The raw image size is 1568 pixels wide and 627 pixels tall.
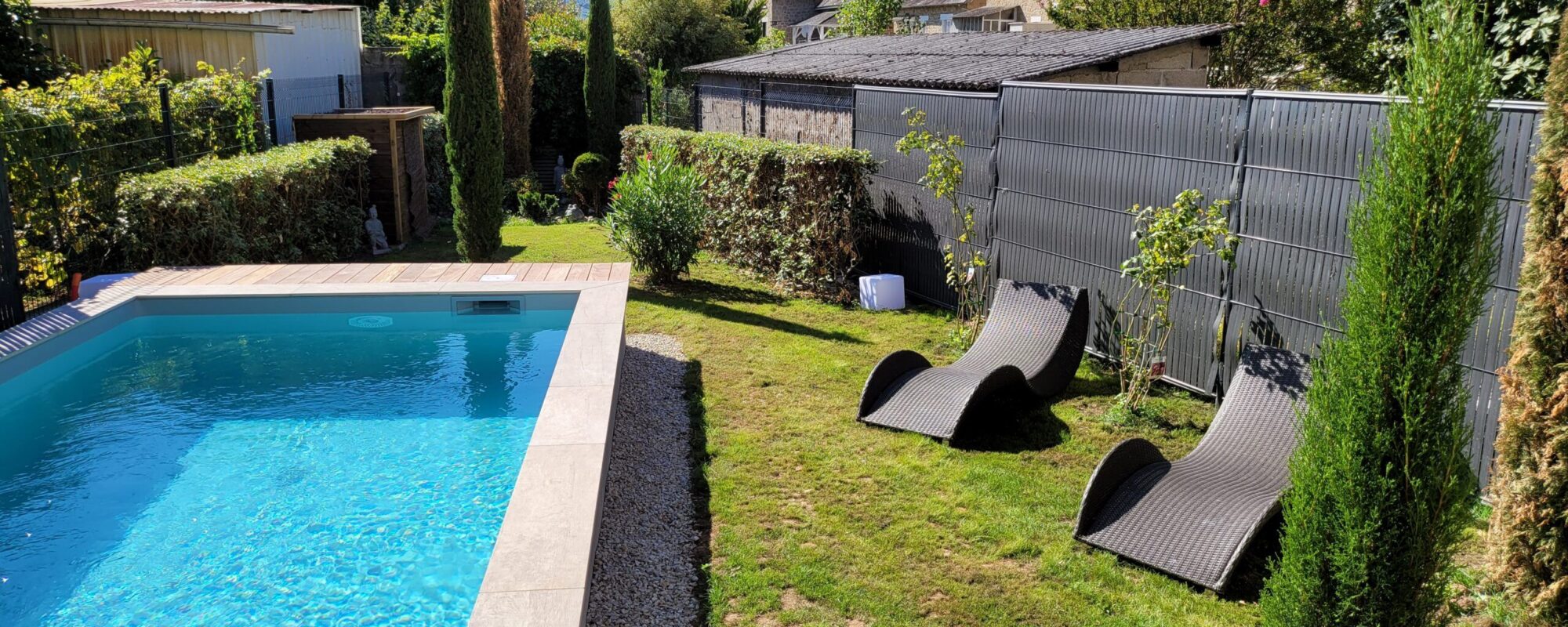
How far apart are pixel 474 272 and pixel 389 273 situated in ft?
2.54

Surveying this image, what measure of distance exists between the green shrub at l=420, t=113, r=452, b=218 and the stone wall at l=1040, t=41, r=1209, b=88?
31.9 feet

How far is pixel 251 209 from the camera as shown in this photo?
34.8ft

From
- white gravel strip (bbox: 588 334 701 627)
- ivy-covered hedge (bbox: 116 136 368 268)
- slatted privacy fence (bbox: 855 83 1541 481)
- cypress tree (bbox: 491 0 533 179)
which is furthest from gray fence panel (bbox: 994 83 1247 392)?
cypress tree (bbox: 491 0 533 179)

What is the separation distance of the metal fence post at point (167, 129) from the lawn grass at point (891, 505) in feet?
20.0

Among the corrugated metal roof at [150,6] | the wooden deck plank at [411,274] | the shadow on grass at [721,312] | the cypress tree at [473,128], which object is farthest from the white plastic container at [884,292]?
the corrugated metal roof at [150,6]

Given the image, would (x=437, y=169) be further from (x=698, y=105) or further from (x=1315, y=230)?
(x=1315, y=230)

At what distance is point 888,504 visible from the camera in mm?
5492

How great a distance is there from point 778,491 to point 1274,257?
3.36 m

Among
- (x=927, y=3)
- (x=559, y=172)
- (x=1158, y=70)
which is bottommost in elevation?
(x=559, y=172)

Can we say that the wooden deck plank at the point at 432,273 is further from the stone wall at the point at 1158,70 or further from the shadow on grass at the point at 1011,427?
the stone wall at the point at 1158,70

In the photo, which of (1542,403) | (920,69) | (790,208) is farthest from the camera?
(920,69)

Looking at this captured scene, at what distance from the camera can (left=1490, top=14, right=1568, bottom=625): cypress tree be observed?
3.69m

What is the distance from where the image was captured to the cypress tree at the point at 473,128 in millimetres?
11500

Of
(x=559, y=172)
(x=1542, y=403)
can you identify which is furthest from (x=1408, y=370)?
(x=559, y=172)
